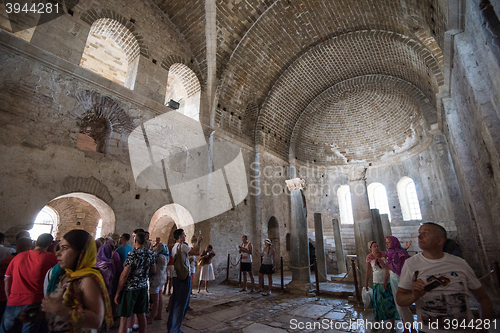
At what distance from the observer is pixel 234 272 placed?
9539 mm

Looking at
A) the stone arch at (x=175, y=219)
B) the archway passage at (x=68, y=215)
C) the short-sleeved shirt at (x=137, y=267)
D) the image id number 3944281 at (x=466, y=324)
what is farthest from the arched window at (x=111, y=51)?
the image id number 3944281 at (x=466, y=324)

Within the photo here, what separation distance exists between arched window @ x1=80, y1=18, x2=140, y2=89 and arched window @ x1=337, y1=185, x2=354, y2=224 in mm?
13445

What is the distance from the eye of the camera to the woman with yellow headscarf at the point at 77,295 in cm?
146

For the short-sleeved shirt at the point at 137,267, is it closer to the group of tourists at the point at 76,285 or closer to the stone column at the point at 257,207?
the group of tourists at the point at 76,285

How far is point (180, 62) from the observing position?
9859 mm

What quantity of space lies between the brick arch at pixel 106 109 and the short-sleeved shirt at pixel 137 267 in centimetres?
550

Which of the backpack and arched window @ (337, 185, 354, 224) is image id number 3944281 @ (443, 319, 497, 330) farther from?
arched window @ (337, 185, 354, 224)

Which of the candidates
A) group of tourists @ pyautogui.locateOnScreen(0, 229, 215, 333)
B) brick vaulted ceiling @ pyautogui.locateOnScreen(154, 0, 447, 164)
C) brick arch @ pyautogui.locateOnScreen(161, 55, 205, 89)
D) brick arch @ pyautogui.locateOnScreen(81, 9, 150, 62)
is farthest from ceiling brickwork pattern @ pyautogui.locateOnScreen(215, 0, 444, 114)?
group of tourists @ pyautogui.locateOnScreen(0, 229, 215, 333)

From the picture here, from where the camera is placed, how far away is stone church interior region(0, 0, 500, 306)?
5660mm

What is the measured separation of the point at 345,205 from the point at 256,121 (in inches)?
326
